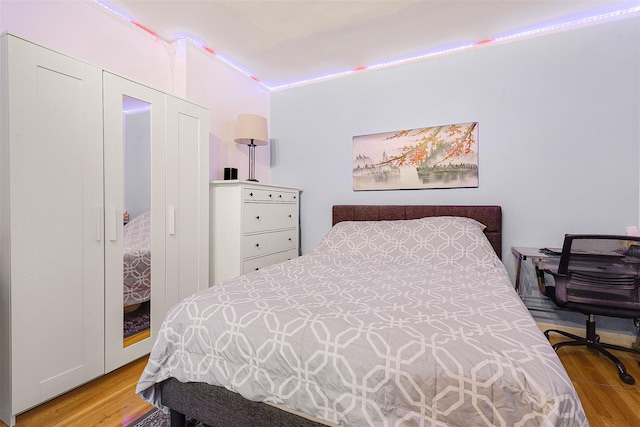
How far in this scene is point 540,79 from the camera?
250cm

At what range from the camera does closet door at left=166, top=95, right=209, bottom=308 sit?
7.26 feet

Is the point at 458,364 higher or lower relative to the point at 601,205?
lower

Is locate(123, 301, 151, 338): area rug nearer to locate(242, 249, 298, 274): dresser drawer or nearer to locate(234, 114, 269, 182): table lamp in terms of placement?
locate(242, 249, 298, 274): dresser drawer

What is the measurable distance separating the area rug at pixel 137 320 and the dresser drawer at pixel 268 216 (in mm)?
912

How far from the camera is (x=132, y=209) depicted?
196 cm

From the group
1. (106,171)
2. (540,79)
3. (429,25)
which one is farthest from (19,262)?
(540,79)

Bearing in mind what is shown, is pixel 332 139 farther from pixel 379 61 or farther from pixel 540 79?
pixel 540 79

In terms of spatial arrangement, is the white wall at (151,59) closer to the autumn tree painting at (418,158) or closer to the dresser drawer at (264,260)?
the dresser drawer at (264,260)

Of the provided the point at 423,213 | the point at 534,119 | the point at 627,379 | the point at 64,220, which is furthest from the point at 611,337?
the point at 64,220

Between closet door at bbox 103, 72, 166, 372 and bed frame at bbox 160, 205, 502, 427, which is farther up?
closet door at bbox 103, 72, 166, 372

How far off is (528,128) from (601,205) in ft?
2.56

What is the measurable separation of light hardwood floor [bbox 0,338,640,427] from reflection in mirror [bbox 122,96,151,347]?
10.7 inches

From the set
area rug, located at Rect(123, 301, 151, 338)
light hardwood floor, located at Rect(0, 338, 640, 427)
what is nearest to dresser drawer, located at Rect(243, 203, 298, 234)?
area rug, located at Rect(123, 301, 151, 338)

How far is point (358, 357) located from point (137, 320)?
66.7 inches
